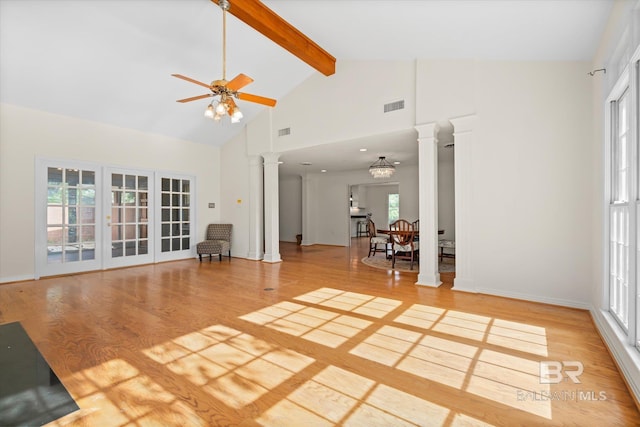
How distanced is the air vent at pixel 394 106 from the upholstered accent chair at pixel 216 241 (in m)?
4.66

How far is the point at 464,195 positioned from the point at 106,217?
21.3 ft

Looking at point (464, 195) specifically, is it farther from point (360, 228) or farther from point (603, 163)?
point (360, 228)

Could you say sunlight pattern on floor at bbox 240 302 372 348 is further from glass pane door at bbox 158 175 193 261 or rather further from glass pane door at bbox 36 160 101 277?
Answer: glass pane door at bbox 158 175 193 261

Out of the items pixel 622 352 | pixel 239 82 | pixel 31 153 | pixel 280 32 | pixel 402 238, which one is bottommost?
pixel 622 352

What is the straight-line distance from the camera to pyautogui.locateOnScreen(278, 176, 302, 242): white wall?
428 inches

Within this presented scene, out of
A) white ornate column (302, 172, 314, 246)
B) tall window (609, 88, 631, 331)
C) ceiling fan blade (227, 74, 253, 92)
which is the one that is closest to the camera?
tall window (609, 88, 631, 331)

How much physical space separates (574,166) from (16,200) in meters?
8.08

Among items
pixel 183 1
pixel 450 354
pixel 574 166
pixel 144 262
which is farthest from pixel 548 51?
pixel 144 262

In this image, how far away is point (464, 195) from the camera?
4203mm

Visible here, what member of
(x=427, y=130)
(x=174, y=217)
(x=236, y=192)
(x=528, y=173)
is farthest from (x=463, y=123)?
(x=174, y=217)

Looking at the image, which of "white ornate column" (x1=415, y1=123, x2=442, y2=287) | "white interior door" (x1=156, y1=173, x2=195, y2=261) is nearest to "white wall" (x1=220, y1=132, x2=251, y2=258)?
"white interior door" (x1=156, y1=173, x2=195, y2=261)

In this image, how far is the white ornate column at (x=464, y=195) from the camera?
416 cm

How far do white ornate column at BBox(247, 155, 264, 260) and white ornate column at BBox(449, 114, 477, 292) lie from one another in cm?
437

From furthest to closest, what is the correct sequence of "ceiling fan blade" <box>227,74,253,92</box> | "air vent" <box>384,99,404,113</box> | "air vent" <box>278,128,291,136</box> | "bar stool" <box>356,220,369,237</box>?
"bar stool" <box>356,220,369,237</box> → "air vent" <box>278,128,291,136</box> → "air vent" <box>384,99,404,113</box> → "ceiling fan blade" <box>227,74,253,92</box>
